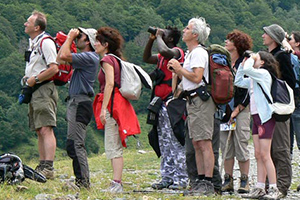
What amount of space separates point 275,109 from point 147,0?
14347 cm

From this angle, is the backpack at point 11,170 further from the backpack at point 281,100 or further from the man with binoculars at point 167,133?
the backpack at point 281,100

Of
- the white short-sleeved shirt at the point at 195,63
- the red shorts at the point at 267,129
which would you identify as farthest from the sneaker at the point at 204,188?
the white short-sleeved shirt at the point at 195,63

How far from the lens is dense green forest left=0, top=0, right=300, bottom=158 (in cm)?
8631

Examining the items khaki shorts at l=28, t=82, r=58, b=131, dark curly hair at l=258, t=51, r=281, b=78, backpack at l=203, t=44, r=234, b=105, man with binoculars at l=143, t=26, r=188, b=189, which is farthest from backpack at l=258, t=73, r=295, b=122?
khaki shorts at l=28, t=82, r=58, b=131

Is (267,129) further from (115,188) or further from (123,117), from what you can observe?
(115,188)

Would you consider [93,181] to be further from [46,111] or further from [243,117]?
[243,117]

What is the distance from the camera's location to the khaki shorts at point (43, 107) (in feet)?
29.0

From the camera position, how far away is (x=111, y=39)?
26.7 ft

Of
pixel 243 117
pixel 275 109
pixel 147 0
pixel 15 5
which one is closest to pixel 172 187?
pixel 243 117

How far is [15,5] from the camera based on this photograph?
12319 cm

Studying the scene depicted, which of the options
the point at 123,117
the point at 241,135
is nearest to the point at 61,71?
the point at 123,117

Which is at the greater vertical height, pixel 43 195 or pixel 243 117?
pixel 243 117

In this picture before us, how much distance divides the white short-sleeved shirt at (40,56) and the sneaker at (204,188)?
104 inches

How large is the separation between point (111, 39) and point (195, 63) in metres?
1.22
